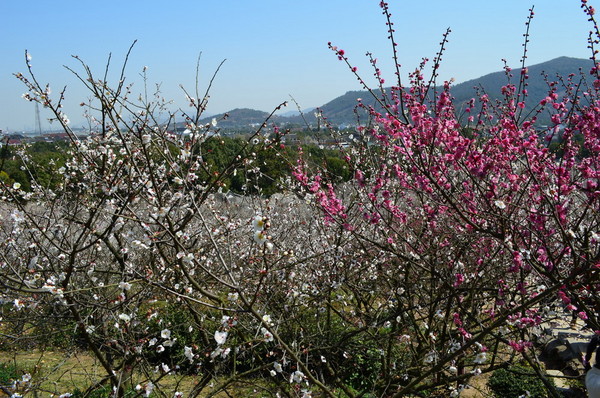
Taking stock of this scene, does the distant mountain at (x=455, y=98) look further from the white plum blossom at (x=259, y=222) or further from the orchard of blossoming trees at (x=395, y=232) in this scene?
the white plum blossom at (x=259, y=222)

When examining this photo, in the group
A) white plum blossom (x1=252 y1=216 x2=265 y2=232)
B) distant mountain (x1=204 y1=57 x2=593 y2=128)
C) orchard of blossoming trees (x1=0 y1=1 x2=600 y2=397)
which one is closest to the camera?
white plum blossom (x1=252 y1=216 x2=265 y2=232)

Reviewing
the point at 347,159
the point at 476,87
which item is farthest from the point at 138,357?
the point at 476,87

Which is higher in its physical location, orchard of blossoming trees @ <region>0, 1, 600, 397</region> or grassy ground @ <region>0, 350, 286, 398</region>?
orchard of blossoming trees @ <region>0, 1, 600, 397</region>

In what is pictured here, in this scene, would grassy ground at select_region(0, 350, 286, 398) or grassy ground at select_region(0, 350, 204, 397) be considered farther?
grassy ground at select_region(0, 350, 204, 397)

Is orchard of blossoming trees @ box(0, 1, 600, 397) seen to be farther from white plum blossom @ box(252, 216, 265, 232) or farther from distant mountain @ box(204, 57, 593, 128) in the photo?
distant mountain @ box(204, 57, 593, 128)

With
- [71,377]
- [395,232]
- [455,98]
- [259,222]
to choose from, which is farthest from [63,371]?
[455,98]

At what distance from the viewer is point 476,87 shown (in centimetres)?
533

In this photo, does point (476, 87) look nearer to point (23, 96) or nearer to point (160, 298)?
point (23, 96)

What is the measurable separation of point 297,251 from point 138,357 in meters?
5.17

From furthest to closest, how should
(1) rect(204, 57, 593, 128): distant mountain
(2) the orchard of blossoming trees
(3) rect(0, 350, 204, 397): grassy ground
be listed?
(3) rect(0, 350, 204, 397): grassy ground < (1) rect(204, 57, 593, 128): distant mountain < (2) the orchard of blossoming trees

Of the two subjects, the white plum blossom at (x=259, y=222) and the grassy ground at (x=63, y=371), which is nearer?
the white plum blossom at (x=259, y=222)

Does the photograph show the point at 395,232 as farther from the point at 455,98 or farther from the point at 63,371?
the point at 63,371

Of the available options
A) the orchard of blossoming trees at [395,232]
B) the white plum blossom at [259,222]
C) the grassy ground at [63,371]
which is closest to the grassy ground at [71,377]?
the grassy ground at [63,371]

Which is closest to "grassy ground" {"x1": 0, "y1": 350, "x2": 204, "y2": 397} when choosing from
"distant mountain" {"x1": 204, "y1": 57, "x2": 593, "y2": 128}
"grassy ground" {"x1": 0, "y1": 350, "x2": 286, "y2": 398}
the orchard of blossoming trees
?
"grassy ground" {"x1": 0, "y1": 350, "x2": 286, "y2": 398}
